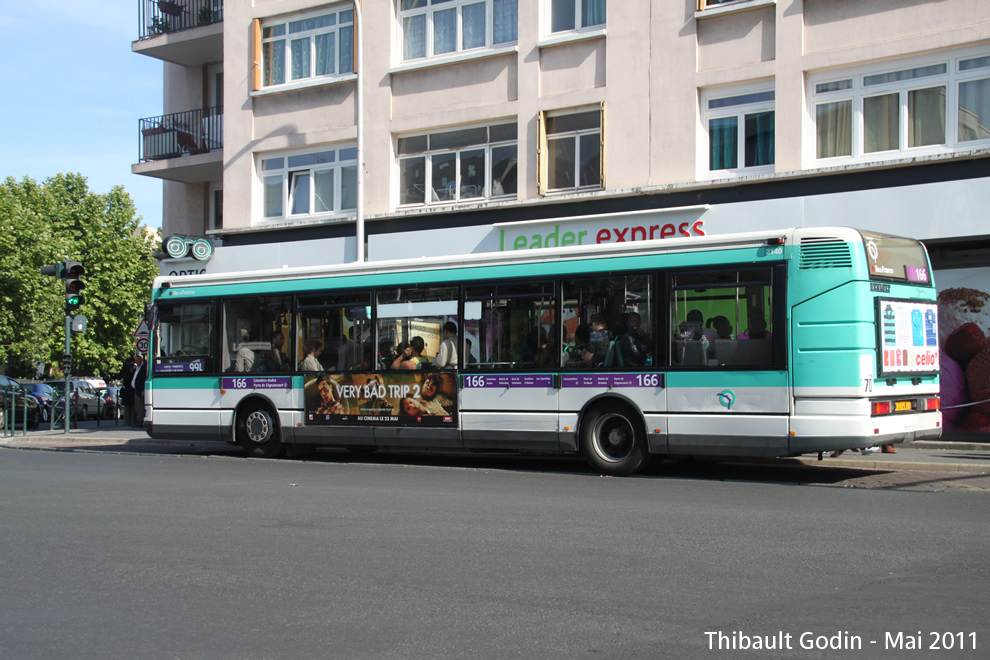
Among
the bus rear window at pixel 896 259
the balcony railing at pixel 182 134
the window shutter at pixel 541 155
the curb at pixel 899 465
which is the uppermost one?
the balcony railing at pixel 182 134

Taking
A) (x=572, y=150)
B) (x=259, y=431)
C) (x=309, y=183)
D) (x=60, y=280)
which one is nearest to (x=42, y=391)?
(x=60, y=280)

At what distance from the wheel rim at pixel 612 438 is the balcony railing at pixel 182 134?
697 inches

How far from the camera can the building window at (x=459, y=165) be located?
846 inches

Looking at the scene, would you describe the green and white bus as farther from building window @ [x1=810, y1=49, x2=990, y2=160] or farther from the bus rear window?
building window @ [x1=810, y1=49, x2=990, y2=160]

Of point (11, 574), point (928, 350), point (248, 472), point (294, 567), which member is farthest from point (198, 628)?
point (928, 350)

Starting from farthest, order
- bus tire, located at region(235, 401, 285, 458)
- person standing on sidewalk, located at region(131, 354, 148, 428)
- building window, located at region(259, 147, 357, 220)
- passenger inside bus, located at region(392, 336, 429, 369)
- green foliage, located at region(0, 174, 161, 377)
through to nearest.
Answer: green foliage, located at region(0, 174, 161, 377) → person standing on sidewalk, located at region(131, 354, 148, 428) → building window, located at region(259, 147, 357, 220) → bus tire, located at region(235, 401, 285, 458) → passenger inside bus, located at region(392, 336, 429, 369)

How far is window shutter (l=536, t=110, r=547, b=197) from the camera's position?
20578 millimetres

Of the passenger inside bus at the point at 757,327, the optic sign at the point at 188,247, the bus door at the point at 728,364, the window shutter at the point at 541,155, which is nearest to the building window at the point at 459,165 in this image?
the window shutter at the point at 541,155

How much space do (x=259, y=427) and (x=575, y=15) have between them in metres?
10.5

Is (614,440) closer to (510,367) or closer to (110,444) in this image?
(510,367)

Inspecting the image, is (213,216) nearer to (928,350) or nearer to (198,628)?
(928,350)

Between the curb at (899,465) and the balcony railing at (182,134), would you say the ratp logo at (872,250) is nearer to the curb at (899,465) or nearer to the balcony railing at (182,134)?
the curb at (899,465)

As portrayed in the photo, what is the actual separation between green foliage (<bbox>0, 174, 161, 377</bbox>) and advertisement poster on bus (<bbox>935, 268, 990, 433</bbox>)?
104ft

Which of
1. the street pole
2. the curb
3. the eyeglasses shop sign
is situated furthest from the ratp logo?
the eyeglasses shop sign
